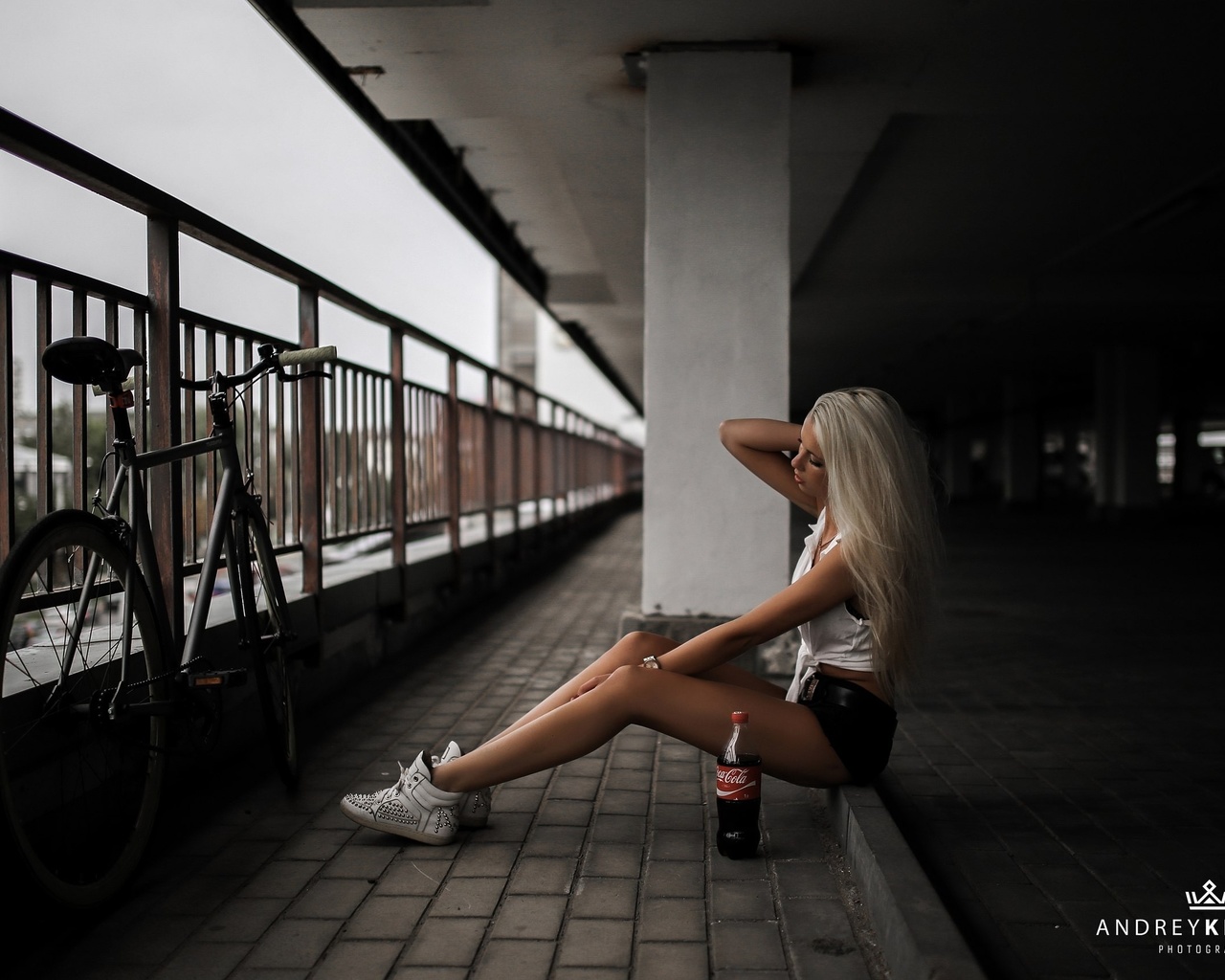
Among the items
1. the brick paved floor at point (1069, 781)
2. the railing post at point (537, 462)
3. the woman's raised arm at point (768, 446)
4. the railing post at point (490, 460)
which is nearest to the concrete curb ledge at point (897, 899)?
the brick paved floor at point (1069, 781)

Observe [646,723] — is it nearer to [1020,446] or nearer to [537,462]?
[537,462]

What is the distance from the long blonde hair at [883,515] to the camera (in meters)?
2.97

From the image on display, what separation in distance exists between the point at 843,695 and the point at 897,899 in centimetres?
75

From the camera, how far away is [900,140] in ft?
28.8

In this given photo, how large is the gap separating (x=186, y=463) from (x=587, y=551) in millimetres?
11181

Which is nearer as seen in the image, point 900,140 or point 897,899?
point 897,899

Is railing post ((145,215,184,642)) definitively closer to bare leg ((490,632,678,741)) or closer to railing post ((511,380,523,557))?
bare leg ((490,632,678,741))

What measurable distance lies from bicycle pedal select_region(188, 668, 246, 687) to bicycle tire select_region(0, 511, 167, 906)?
92mm

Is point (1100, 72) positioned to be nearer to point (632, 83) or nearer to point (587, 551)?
point (632, 83)

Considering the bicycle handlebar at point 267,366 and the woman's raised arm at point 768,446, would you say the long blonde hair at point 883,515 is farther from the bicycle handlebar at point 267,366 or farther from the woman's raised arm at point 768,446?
the bicycle handlebar at point 267,366

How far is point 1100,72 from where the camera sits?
5906 millimetres

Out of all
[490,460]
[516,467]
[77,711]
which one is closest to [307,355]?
[77,711]

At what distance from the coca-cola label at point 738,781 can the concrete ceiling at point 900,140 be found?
11.8 ft

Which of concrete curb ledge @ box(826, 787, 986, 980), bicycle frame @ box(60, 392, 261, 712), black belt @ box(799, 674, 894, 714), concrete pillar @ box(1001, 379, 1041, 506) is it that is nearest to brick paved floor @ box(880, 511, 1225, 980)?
concrete curb ledge @ box(826, 787, 986, 980)
